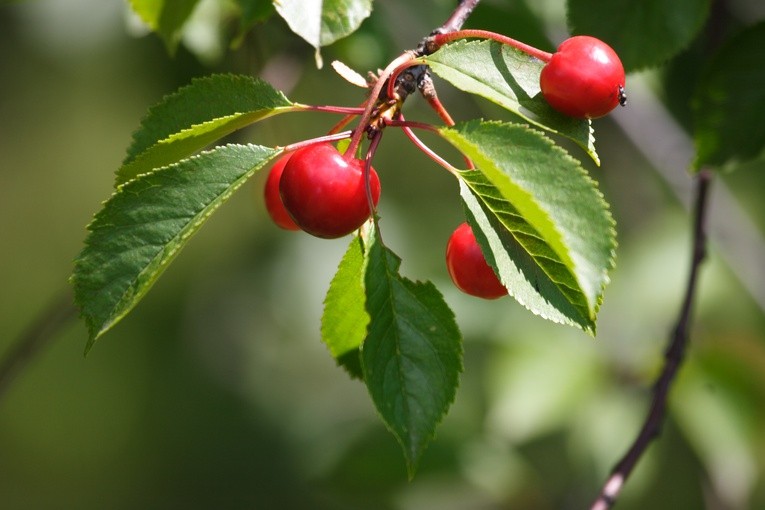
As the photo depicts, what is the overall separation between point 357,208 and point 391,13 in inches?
75.0

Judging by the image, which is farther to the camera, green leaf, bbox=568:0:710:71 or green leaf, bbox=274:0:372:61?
green leaf, bbox=568:0:710:71

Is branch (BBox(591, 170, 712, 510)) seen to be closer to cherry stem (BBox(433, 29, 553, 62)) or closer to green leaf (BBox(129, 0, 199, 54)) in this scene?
cherry stem (BBox(433, 29, 553, 62))

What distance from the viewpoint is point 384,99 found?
4.03 feet

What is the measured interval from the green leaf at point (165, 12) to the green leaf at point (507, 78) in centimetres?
59

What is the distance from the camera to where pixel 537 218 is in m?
1.03

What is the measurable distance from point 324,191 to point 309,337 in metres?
3.33

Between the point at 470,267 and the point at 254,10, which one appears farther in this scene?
the point at 254,10

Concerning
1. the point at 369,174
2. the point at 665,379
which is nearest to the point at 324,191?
the point at 369,174

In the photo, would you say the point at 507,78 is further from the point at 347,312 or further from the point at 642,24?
the point at 642,24

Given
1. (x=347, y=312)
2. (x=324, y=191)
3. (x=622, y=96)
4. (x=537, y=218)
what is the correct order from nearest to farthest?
(x=537, y=218) < (x=324, y=191) < (x=622, y=96) < (x=347, y=312)

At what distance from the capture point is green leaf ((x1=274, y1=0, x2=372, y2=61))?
129cm

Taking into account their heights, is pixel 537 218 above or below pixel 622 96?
below

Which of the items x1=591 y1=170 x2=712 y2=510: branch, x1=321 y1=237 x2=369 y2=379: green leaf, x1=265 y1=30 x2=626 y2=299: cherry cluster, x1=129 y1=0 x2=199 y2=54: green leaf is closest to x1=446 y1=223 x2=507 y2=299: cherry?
x1=265 y1=30 x2=626 y2=299: cherry cluster

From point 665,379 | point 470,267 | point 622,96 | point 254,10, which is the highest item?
point 254,10
